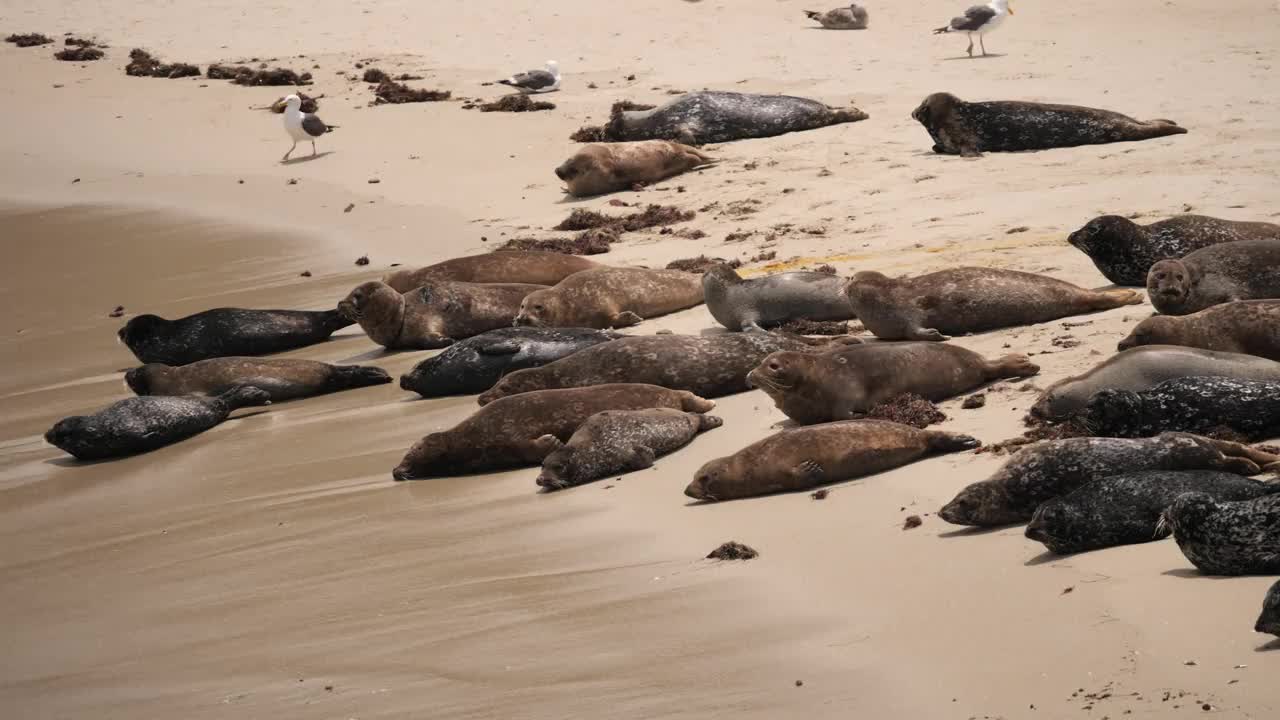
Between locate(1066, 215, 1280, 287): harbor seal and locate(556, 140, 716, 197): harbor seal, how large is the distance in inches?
242

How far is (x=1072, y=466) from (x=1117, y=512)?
472 millimetres

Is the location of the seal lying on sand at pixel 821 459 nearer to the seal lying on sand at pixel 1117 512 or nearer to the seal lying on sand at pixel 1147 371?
the seal lying on sand at pixel 1147 371

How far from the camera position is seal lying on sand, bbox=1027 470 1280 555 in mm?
5176

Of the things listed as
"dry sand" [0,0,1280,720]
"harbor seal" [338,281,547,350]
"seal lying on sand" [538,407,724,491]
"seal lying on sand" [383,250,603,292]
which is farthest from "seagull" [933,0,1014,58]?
"seal lying on sand" [538,407,724,491]

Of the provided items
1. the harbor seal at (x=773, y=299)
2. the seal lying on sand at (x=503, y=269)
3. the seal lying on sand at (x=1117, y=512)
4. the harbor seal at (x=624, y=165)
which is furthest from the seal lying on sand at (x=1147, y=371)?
the harbor seal at (x=624, y=165)

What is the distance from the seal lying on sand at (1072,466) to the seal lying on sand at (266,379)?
5194 mm

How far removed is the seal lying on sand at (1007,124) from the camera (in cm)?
1338

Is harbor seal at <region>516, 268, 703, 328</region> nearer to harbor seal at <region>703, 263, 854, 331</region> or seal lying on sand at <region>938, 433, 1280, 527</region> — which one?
harbor seal at <region>703, 263, 854, 331</region>

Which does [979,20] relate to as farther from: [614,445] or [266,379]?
[614,445]

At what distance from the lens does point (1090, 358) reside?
7.81 m

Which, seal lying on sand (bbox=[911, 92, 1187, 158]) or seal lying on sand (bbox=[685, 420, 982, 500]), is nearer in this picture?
seal lying on sand (bbox=[685, 420, 982, 500])

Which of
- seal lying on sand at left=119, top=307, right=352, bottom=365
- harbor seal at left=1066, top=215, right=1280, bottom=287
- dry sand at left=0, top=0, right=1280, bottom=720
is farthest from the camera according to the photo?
seal lying on sand at left=119, top=307, right=352, bottom=365

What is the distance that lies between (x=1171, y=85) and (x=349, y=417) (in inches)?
356

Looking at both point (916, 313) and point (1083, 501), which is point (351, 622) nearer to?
point (1083, 501)
